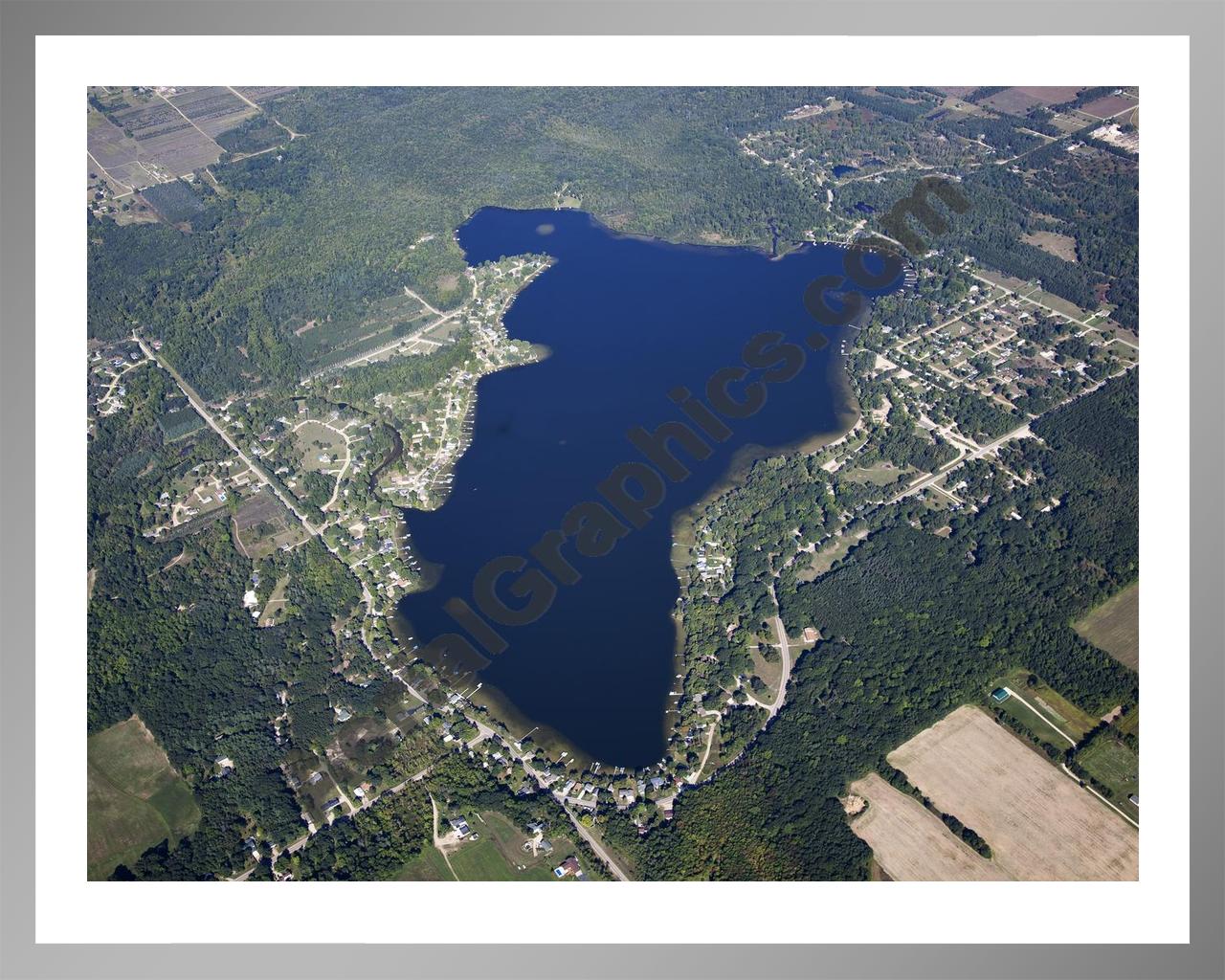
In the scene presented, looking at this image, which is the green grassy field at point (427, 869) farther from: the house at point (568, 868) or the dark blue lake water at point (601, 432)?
the dark blue lake water at point (601, 432)

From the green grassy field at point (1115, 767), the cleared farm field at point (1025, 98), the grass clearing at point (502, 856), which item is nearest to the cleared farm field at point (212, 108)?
the cleared farm field at point (1025, 98)

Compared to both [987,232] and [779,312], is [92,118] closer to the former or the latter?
[779,312]

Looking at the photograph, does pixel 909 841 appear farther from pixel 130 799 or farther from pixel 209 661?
pixel 209 661

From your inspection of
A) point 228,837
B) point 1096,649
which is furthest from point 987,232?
point 228,837

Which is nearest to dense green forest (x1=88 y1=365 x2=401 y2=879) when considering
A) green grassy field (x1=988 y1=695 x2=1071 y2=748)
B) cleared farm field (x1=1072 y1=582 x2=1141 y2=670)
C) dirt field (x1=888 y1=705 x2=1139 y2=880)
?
dirt field (x1=888 y1=705 x2=1139 y2=880)

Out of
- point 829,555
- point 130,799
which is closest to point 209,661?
point 130,799

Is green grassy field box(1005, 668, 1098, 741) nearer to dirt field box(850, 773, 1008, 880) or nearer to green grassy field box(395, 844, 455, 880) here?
dirt field box(850, 773, 1008, 880)
